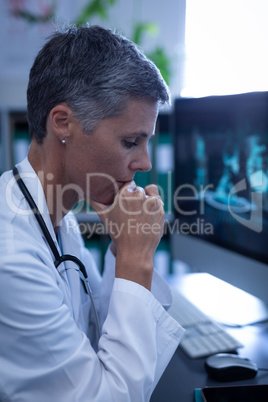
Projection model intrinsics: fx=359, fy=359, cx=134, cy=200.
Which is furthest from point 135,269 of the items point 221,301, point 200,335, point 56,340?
point 221,301

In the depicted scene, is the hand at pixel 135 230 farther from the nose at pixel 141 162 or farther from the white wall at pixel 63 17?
the white wall at pixel 63 17

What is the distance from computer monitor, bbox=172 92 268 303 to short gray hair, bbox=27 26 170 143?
0.99 ft

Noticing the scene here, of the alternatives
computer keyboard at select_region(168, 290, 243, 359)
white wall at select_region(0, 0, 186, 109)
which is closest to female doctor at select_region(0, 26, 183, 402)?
computer keyboard at select_region(168, 290, 243, 359)

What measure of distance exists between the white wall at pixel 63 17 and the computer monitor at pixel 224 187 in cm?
115

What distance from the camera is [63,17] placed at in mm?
2299

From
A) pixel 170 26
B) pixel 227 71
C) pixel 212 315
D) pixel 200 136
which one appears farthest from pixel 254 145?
pixel 170 26

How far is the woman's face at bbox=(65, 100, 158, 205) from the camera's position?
0.81 metres

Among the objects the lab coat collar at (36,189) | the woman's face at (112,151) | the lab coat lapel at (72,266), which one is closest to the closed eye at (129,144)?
the woman's face at (112,151)

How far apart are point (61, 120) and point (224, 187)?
0.54 m

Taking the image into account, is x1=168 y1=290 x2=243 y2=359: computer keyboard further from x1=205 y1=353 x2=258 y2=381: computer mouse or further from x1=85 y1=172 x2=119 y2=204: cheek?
x1=85 y1=172 x2=119 y2=204: cheek

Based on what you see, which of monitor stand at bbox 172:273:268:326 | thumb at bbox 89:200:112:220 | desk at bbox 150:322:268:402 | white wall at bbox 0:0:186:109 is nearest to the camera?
desk at bbox 150:322:268:402

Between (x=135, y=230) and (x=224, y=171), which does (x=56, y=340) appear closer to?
(x=135, y=230)

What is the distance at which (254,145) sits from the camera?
976 millimetres

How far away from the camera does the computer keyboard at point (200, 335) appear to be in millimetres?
859
